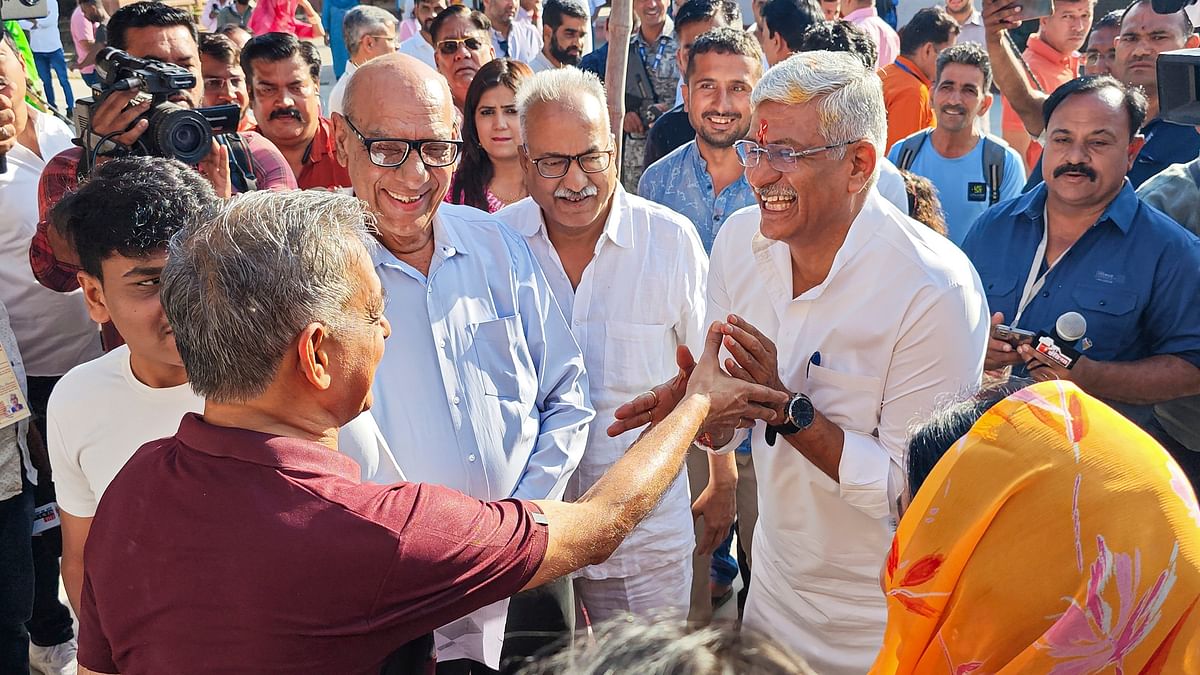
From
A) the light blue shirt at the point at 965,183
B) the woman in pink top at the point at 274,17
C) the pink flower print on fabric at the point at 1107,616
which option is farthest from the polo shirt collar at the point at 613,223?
the woman in pink top at the point at 274,17

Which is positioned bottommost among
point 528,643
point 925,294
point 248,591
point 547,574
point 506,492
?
point 528,643

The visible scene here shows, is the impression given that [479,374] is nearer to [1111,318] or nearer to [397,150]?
[397,150]

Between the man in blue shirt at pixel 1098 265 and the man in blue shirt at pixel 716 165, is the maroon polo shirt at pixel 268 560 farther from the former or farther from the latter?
the man in blue shirt at pixel 716 165

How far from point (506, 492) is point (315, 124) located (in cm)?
314

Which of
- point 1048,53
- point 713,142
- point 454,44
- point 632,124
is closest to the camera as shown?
point 713,142

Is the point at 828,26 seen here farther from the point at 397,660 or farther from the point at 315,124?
the point at 397,660

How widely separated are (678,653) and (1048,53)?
708 centimetres

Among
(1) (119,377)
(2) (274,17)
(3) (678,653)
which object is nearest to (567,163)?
(1) (119,377)

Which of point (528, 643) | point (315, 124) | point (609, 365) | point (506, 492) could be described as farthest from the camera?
point (315, 124)

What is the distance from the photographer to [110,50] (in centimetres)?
324

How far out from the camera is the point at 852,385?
2.36 metres

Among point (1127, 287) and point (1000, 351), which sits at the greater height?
point (1127, 287)

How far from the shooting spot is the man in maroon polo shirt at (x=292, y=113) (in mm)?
4965

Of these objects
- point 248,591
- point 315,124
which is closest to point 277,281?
point 248,591
